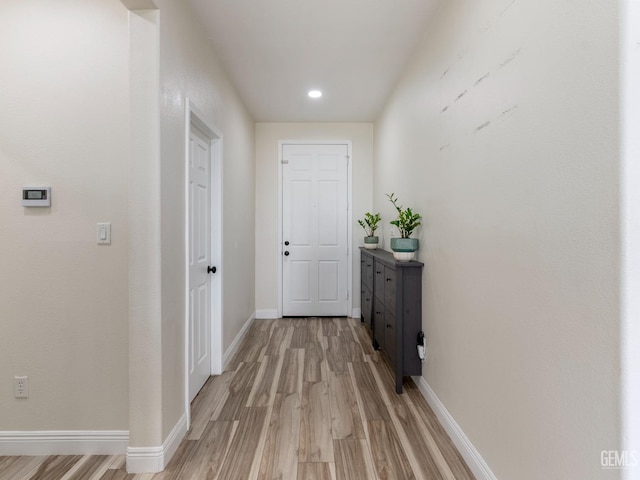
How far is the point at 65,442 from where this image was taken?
1901 millimetres

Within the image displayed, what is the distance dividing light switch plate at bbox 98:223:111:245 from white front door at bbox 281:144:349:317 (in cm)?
295

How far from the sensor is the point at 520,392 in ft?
4.38

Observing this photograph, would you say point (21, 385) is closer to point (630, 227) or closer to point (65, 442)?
point (65, 442)

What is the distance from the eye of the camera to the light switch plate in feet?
6.17

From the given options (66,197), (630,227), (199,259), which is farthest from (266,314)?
(630,227)

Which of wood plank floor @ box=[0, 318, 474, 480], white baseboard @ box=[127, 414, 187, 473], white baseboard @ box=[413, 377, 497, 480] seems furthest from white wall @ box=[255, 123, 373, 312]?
white baseboard @ box=[127, 414, 187, 473]

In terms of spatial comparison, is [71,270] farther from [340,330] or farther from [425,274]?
[340,330]

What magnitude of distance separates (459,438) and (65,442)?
2175mm

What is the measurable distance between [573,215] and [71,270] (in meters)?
2.31

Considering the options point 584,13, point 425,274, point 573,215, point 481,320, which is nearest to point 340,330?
point 425,274

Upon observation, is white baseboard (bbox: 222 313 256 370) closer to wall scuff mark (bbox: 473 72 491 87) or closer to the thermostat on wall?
the thermostat on wall

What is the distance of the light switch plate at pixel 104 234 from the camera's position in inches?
74.0

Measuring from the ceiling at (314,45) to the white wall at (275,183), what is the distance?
2.28ft

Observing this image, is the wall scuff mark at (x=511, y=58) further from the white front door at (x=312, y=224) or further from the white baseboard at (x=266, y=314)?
the white baseboard at (x=266, y=314)
